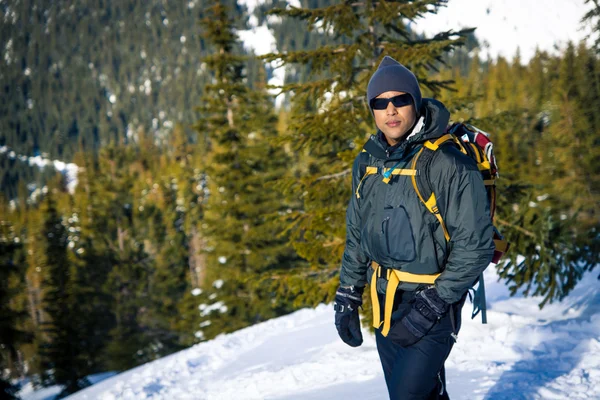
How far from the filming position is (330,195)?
7379 mm

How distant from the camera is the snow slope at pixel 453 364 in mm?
4566

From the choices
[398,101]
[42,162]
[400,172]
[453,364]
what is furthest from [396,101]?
[42,162]

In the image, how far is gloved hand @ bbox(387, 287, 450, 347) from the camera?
7.50ft

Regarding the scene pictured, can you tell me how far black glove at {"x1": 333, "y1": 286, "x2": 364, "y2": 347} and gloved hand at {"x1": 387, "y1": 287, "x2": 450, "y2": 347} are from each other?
487 mm

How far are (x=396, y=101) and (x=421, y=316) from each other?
4.00 ft

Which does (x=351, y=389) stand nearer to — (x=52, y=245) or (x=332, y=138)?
(x=332, y=138)

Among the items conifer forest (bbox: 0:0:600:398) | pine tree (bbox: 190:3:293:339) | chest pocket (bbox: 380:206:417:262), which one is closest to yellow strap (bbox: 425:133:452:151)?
chest pocket (bbox: 380:206:417:262)

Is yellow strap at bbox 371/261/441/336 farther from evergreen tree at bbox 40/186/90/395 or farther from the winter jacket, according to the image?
evergreen tree at bbox 40/186/90/395

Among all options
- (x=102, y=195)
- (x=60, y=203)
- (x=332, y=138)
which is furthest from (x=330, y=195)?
(x=60, y=203)

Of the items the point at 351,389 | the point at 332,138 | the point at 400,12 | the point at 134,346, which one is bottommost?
the point at 134,346

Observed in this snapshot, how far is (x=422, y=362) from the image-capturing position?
2.37m

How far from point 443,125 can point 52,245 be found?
3621 cm

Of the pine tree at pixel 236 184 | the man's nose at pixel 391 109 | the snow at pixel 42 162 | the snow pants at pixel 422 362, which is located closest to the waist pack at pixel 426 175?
the snow pants at pixel 422 362

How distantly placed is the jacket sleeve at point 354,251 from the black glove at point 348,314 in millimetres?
67
